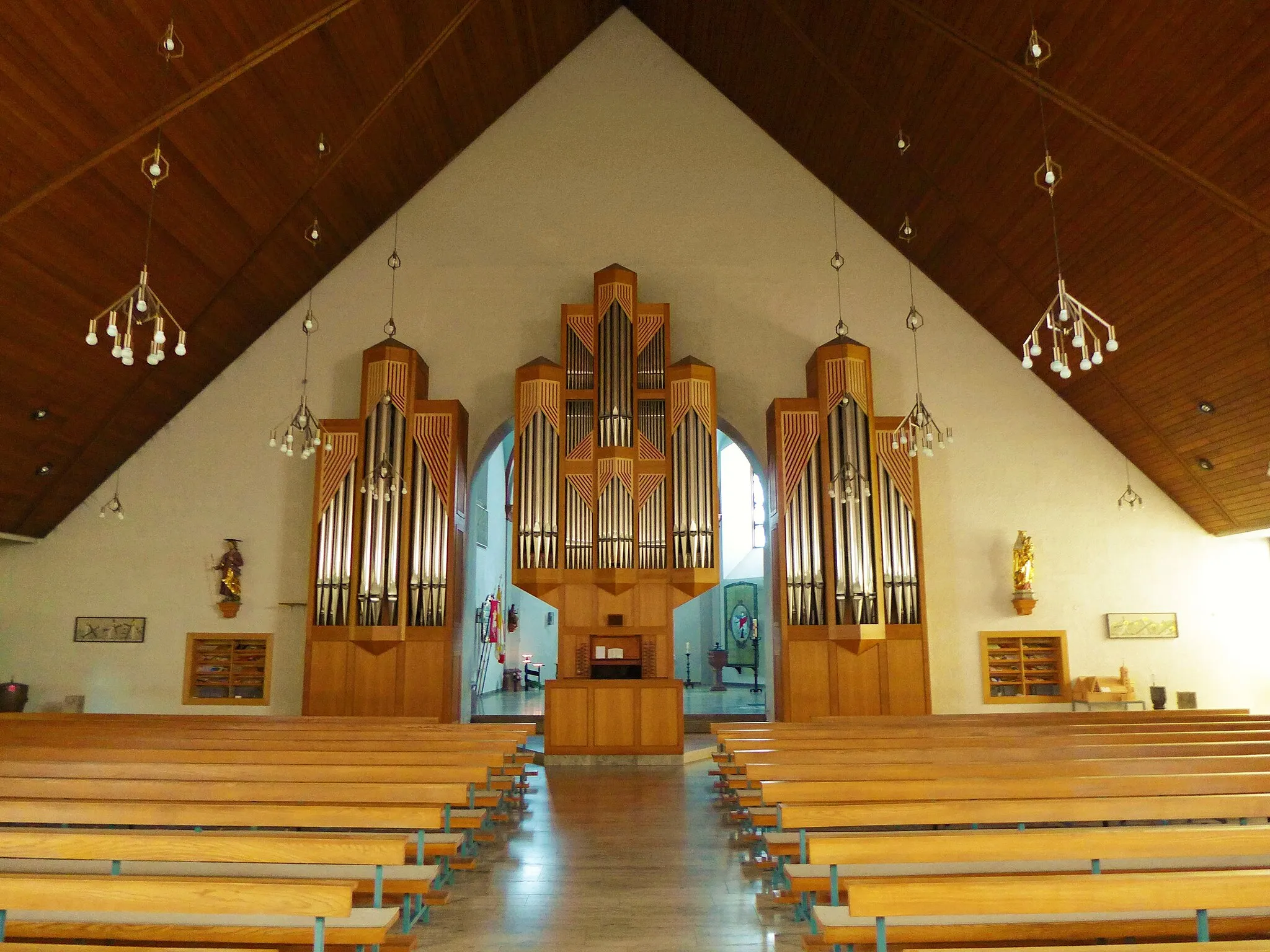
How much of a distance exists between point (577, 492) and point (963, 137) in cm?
483

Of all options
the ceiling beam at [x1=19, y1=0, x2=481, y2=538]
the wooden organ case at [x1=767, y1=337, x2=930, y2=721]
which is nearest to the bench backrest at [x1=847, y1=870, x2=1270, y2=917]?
the wooden organ case at [x1=767, y1=337, x2=930, y2=721]

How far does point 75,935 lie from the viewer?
266 cm

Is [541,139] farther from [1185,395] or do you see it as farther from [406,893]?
[406,893]

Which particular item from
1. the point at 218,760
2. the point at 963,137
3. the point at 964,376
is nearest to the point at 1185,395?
the point at 964,376

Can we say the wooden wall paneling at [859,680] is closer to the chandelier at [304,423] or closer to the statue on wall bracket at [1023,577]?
the statue on wall bracket at [1023,577]

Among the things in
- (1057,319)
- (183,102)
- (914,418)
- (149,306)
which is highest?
(183,102)

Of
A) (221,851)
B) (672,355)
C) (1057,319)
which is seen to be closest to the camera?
(221,851)

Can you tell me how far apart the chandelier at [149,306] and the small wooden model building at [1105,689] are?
8.79 metres

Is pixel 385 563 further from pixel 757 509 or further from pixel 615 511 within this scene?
pixel 757 509

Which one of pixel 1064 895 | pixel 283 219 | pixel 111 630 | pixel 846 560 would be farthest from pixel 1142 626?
pixel 111 630

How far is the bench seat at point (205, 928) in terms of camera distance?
262 centimetres

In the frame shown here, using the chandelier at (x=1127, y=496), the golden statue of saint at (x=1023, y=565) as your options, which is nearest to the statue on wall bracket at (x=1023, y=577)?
the golden statue of saint at (x=1023, y=565)

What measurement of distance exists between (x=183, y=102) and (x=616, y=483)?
4.88 meters

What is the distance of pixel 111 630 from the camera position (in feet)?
32.0
